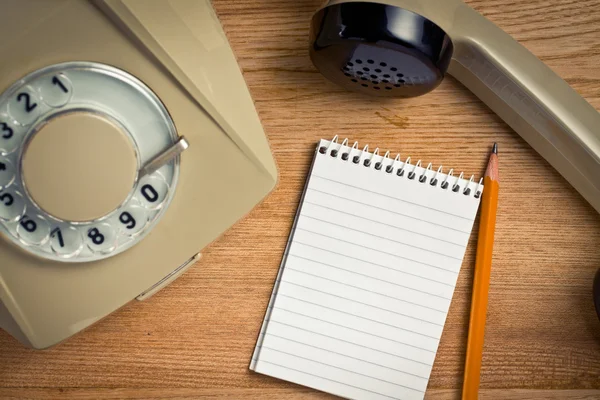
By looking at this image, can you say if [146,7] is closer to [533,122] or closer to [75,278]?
[75,278]

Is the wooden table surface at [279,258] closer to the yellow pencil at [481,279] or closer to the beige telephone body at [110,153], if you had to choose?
the yellow pencil at [481,279]

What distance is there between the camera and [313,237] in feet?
2.39

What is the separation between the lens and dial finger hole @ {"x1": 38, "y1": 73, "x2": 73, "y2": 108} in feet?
1.75

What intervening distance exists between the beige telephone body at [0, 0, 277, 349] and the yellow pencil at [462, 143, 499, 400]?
10.7 inches

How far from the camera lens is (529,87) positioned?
0.63 meters

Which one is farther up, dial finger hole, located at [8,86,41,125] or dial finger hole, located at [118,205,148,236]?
dial finger hole, located at [8,86,41,125]

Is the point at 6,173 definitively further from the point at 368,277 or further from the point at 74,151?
the point at 368,277

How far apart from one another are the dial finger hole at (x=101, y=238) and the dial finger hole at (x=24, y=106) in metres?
0.12

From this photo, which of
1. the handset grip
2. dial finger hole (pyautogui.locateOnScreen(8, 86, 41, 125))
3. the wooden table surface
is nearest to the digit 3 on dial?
dial finger hole (pyautogui.locateOnScreen(8, 86, 41, 125))

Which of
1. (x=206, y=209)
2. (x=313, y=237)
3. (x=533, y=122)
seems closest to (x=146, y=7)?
(x=206, y=209)

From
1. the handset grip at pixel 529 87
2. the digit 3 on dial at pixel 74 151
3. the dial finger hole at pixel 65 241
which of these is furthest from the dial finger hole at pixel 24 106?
the handset grip at pixel 529 87

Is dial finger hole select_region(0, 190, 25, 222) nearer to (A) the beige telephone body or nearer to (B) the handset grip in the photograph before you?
(A) the beige telephone body

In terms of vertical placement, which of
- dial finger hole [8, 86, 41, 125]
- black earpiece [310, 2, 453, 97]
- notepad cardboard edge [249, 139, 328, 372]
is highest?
black earpiece [310, 2, 453, 97]

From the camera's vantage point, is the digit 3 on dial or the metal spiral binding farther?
the metal spiral binding
